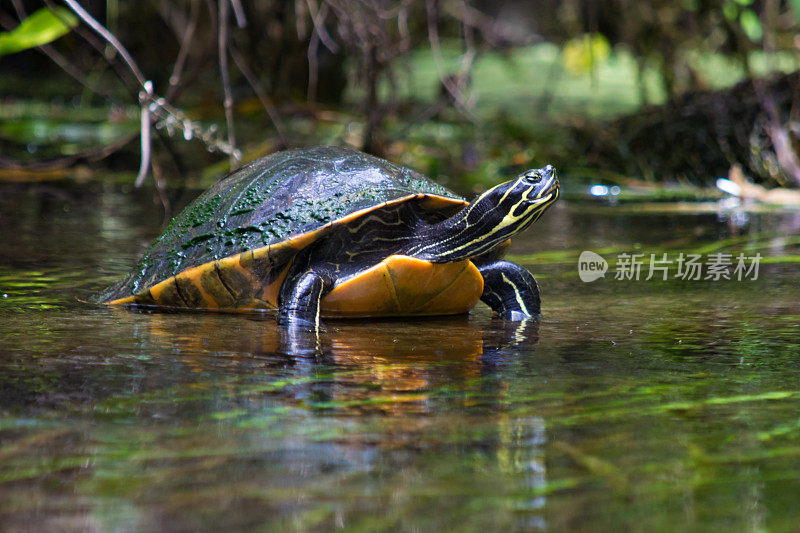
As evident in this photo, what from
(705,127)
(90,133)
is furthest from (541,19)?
(90,133)

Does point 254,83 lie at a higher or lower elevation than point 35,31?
lower

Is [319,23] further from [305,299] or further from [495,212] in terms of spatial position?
[305,299]

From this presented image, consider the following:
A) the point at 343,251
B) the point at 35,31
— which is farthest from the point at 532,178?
the point at 35,31

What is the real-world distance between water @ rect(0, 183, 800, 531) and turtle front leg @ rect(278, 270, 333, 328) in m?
0.09

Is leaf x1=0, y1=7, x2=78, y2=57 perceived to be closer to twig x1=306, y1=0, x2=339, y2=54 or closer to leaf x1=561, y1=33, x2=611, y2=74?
twig x1=306, y1=0, x2=339, y2=54

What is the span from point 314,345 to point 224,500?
109 centimetres

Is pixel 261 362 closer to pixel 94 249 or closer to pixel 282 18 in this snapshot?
pixel 94 249

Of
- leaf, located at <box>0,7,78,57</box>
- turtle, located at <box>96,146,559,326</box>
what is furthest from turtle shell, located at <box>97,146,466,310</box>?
leaf, located at <box>0,7,78,57</box>

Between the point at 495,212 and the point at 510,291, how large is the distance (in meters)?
0.25

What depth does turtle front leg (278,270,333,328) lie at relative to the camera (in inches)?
106

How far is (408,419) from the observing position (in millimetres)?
1598

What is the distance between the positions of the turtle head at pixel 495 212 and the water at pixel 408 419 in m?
0.24
